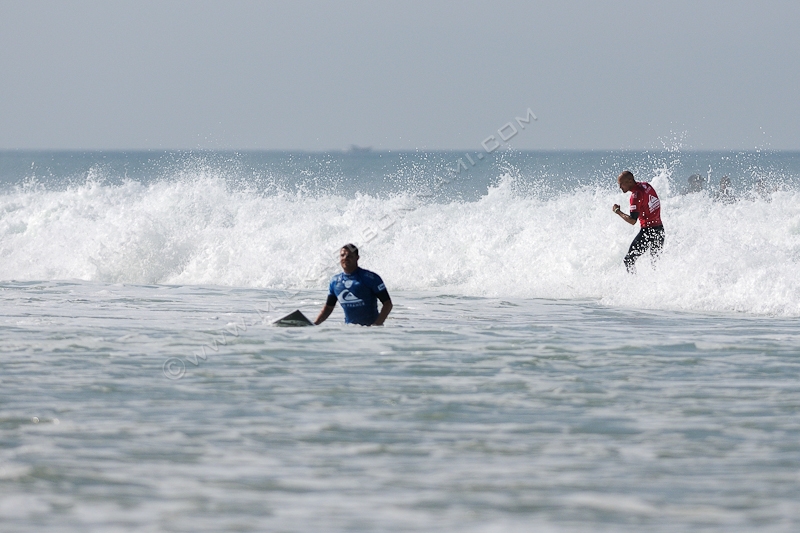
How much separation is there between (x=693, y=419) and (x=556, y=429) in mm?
1033

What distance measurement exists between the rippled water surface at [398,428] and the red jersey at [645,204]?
2.99m

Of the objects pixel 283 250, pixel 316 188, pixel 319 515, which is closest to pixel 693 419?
pixel 319 515

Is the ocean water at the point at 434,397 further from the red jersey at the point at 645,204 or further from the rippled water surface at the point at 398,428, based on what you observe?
the red jersey at the point at 645,204

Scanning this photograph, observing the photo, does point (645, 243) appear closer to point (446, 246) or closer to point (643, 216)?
point (643, 216)

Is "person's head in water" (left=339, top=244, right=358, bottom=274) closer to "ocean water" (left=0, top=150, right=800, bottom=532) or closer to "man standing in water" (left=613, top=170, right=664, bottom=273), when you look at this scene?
"ocean water" (left=0, top=150, right=800, bottom=532)

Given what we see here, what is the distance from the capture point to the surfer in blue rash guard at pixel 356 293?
11.2m

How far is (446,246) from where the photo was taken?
20531 mm

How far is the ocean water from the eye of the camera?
5535mm

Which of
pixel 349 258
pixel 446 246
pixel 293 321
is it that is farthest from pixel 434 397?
pixel 446 246

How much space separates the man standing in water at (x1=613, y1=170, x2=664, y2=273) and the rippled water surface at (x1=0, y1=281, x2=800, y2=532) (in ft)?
9.79

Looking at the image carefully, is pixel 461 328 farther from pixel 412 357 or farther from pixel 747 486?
pixel 747 486

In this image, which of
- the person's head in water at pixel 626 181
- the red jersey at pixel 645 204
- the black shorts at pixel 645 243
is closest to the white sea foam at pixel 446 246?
the black shorts at pixel 645 243

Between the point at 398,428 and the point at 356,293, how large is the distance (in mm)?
4353

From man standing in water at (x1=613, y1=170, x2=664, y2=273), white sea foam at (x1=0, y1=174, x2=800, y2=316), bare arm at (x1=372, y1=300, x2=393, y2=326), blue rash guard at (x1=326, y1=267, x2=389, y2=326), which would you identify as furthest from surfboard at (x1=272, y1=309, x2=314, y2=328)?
white sea foam at (x1=0, y1=174, x2=800, y2=316)
